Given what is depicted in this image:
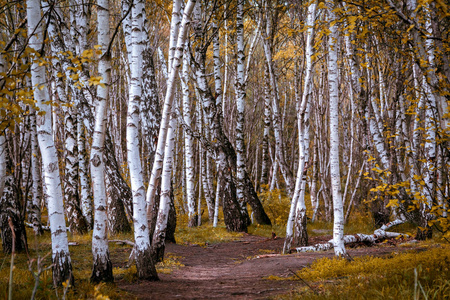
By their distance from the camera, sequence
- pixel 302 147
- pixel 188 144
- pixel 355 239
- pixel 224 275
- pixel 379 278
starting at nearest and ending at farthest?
pixel 379 278 < pixel 224 275 < pixel 302 147 < pixel 355 239 < pixel 188 144

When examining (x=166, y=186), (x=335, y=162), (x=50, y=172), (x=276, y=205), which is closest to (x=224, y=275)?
(x=166, y=186)

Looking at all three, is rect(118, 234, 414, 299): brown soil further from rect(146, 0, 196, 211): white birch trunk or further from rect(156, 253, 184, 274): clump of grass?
rect(146, 0, 196, 211): white birch trunk

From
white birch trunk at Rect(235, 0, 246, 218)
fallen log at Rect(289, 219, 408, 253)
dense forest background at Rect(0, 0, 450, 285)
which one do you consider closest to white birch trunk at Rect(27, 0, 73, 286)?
dense forest background at Rect(0, 0, 450, 285)

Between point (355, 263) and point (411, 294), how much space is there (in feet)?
6.92

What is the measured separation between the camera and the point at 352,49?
1073cm

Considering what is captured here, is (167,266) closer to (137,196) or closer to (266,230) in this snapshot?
(137,196)

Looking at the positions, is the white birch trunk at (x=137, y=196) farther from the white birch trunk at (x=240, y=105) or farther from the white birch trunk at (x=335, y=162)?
the white birch trunk at (x=240, y=105)

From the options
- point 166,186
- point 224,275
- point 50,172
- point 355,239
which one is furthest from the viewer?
point 355,239

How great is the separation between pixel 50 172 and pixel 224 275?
149 inches

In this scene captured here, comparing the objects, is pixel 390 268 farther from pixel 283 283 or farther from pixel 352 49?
pixel 352 49

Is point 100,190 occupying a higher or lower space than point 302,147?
lower

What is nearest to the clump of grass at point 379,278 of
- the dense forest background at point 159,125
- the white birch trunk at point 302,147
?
the dense forest background at point 159,125

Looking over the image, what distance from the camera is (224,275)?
Answer: 21.7 ft

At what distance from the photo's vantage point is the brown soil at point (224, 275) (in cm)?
483
